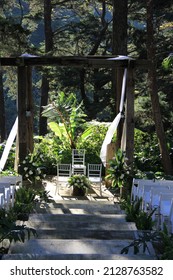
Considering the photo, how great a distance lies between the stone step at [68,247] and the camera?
5418 millimetres

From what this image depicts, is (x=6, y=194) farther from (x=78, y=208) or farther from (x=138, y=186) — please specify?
(x=138, y=186)

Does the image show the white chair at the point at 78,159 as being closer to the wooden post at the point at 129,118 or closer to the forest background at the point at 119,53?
the forest background at the point at 119,53

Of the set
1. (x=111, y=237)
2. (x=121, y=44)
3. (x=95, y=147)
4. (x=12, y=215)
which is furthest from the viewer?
(x=121, y=44)

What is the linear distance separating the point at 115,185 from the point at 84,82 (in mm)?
13239

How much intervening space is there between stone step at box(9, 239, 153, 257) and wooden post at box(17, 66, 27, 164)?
5058mm

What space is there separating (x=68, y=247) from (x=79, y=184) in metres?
4.73

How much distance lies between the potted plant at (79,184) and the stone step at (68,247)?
454 cm

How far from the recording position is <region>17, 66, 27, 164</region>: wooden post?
1055cm

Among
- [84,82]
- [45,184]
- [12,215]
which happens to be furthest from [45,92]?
[12,215]

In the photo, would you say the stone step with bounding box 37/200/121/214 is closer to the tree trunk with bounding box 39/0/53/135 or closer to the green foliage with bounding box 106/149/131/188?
the green foliage with bounding box 106/149/131/188

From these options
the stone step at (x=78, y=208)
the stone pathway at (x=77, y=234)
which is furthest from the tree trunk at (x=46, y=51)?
the stone step at (x=78, y=208)

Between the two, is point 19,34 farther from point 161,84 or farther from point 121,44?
point 161,84

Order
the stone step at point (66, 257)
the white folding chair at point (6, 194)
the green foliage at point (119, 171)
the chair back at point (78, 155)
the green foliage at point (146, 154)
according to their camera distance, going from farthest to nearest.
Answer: the chair back at point (78, 155)
the green foliage at point (146, 154)
the green foliage at point (119, 171)
the white folding chair at point (6, 194)
the stone step at point (66, 257)

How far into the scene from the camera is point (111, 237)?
641cm
